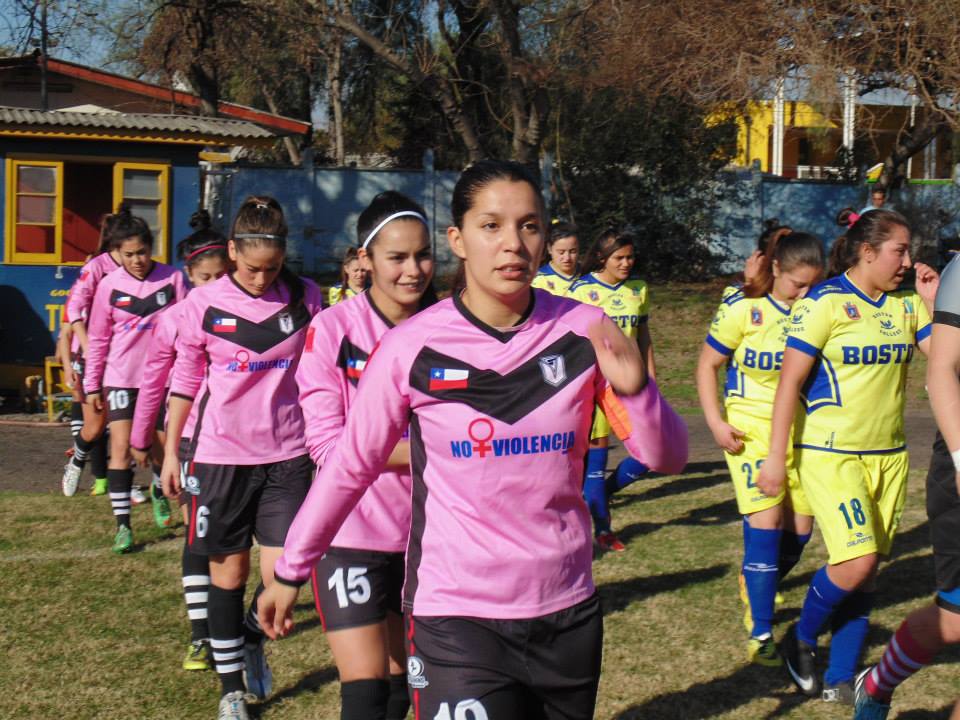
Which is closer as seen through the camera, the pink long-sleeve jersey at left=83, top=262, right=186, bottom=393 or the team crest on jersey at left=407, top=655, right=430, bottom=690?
the team crest on jersey at left=407, top=655, right=430, bottom=690

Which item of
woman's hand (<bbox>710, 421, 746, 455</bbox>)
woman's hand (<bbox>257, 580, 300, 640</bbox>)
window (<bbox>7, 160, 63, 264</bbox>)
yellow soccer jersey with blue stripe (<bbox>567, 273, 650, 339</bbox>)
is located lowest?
woman's hand (<bbox>257, 580, 300, 640</bbox>)


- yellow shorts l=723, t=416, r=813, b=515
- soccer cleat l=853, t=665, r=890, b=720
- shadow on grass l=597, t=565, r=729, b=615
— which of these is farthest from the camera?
shadow on grass l=597, t=565, r=729, b=615

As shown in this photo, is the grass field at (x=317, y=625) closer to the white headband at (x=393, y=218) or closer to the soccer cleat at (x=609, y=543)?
the soccer cleat at (x=609, y=543)

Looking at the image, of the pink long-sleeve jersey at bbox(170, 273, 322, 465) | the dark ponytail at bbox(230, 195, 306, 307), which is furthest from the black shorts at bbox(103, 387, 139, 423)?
the dark ponytail at bbox(230, 195, 306, 307)

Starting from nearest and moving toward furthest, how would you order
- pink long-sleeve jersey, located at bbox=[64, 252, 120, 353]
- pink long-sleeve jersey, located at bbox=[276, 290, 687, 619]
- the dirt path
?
1. pink long-sleeve jersey, located at bbox=[276, 290, 687, 619]
2. pink long-sleeve jersey, located at bbox=[64, 252, 120, 353]
3. the dirt path

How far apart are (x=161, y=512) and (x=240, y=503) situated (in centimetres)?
408

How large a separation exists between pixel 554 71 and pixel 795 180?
833cm

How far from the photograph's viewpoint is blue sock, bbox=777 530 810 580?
639 centimetres

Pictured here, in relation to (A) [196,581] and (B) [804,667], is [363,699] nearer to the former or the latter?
(A) [196,581]

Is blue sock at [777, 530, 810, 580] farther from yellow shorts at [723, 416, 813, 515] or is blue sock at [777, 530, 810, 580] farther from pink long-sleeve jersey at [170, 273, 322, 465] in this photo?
pink long-sleeve jersey at [170, 273, 322, 465]

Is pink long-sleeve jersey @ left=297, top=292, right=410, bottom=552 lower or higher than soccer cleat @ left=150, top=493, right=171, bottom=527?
higher

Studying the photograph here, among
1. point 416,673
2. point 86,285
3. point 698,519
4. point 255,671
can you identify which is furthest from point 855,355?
point 86,285

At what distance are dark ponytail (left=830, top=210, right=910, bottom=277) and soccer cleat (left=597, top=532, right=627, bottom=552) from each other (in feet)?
10.7

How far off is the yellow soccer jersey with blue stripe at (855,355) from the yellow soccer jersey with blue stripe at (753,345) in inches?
39.2
